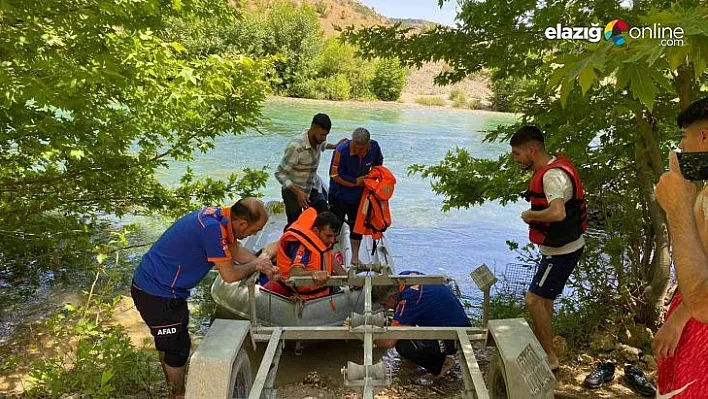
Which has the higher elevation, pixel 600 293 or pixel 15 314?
pixel 600 293

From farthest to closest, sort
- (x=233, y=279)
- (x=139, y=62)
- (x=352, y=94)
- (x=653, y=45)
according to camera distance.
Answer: (x=352, y=94) → (x=139, y=62) → (x=233, y=279) → (x=653, y=45)

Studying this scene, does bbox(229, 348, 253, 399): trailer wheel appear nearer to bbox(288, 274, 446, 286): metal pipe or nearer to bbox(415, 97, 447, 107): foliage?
bbox(288, 274, 446, 286): metal pipe

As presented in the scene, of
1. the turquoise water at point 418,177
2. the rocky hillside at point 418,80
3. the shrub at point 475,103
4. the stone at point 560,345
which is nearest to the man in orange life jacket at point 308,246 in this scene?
the turquoise water at point 418,177

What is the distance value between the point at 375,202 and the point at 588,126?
2.00 meters

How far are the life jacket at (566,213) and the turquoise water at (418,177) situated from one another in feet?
3.35

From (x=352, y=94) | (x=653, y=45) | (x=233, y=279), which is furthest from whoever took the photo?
(x=352, y=94)

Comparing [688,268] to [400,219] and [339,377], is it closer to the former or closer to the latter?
[339,377]

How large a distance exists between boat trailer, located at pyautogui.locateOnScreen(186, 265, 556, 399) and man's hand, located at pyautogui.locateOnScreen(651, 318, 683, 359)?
20.4 inches

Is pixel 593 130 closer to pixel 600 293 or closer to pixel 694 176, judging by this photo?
pixel 600 293

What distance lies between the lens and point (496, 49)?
14.9 ft

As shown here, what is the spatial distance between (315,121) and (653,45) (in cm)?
408

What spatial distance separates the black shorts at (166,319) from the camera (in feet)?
11.2

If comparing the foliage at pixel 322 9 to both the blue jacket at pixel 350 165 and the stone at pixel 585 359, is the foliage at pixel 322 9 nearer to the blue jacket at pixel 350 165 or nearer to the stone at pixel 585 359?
the blue jacket at pixel 350 165

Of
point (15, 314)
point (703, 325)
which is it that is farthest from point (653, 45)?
point (15, 314)
